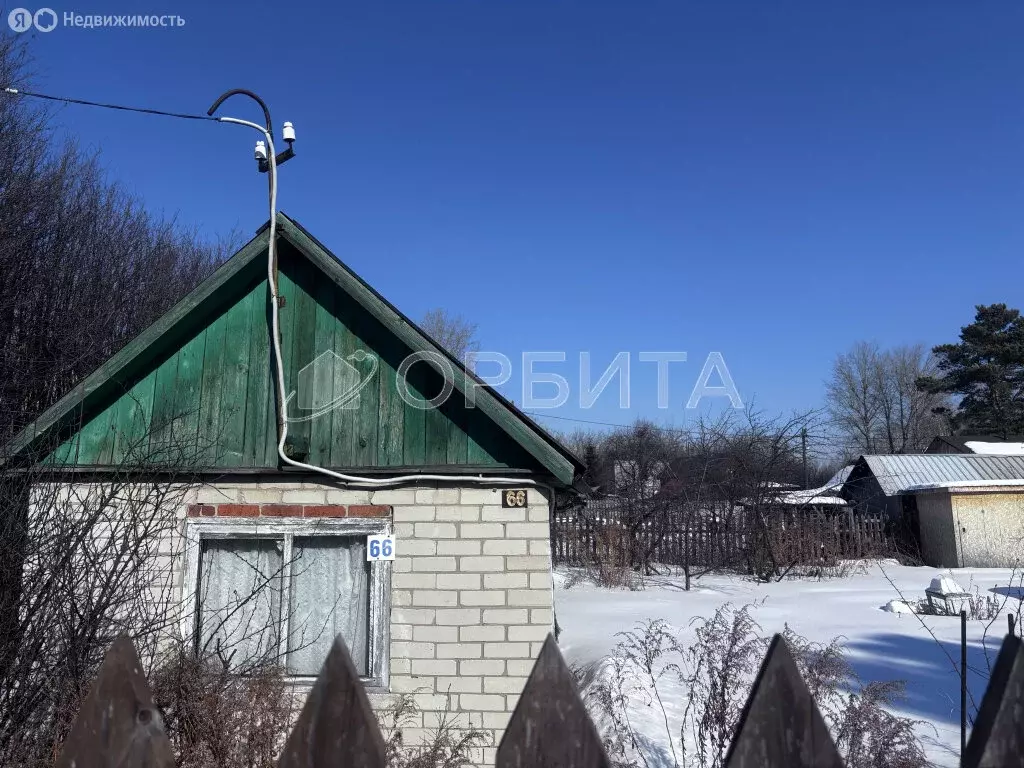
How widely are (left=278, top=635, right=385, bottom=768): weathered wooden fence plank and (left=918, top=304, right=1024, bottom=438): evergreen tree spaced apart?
4333cm

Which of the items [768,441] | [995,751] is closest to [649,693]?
[995,751]

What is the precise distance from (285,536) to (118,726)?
4.63 metres

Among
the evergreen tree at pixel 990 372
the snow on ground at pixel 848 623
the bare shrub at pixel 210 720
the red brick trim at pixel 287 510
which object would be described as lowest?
the snow on ground at pixel 848 623

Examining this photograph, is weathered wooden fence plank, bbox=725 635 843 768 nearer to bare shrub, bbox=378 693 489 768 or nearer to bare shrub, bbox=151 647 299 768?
bare shrub, bbox=151 647 299 768

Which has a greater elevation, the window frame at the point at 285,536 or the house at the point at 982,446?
the house at the point at 982,446

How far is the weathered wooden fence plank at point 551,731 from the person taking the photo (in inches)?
56.2

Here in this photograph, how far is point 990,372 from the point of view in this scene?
38562mm

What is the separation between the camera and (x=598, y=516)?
1839 centimetres

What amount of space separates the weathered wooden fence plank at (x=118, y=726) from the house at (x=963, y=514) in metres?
19.4

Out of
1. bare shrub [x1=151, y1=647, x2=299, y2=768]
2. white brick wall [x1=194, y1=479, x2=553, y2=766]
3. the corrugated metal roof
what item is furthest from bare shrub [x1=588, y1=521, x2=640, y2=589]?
bare shrub [x1=151, y1=647, x2=299, y2=768]

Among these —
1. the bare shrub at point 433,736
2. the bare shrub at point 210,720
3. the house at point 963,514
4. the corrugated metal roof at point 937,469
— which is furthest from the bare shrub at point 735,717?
the corrugated metal roof at point 937,469

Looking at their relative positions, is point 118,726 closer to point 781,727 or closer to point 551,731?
point 551,731

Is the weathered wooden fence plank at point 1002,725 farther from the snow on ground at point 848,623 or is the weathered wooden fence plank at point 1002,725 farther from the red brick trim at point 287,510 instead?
the red brick trim at point 287,510

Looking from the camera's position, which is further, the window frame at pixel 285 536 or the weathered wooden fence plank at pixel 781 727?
the window frame at pixel 285 536
